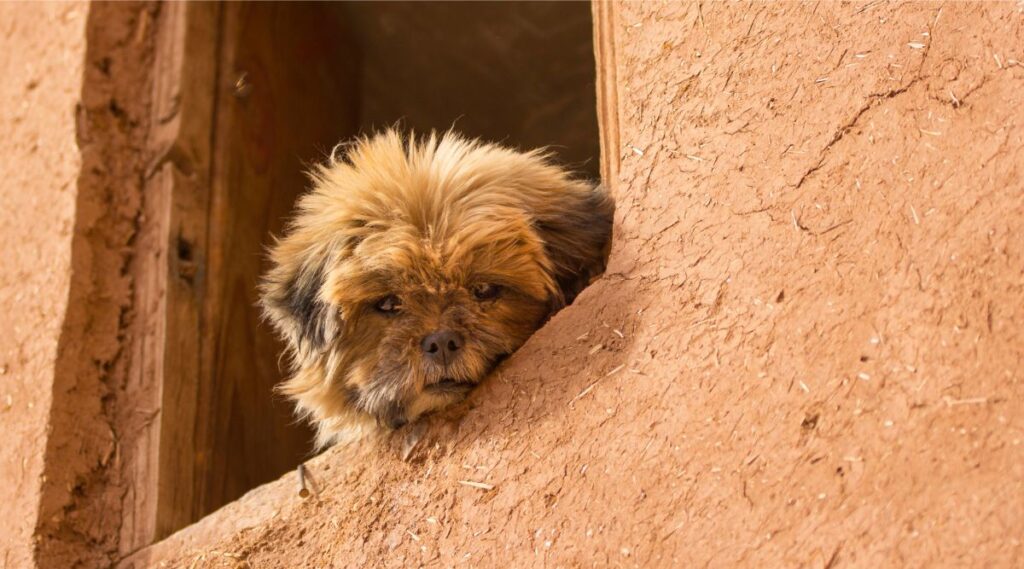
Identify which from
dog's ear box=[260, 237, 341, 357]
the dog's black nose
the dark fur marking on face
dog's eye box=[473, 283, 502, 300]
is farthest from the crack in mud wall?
dog's eye box=[473, 283, 502, 300]

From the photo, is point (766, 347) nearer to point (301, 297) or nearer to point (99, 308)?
point (301, 297)

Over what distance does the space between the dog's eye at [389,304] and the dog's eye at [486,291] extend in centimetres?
22

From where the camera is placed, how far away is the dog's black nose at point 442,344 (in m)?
3.01

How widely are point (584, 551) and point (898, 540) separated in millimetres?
751

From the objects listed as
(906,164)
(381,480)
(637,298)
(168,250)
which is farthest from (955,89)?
(168,250)

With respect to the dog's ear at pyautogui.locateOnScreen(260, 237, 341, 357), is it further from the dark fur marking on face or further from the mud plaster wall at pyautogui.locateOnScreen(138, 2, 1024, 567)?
the mud plaster wall at pyautogui.locateOnScreen(138, 2, 1024, 567)

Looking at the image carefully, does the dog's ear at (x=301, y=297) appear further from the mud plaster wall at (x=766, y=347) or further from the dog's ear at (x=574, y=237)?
the dog's ear at (x=574, y=237)

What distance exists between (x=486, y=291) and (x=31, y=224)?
6.06 ft

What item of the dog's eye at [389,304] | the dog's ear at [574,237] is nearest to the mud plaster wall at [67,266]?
the dog's eye at [389,304]

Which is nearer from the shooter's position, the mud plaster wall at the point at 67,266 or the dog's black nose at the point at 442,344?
the dog's black nose at the point at 442,344

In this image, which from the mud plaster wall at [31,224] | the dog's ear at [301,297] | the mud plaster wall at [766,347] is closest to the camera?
the mud plaster wall at [766,347]

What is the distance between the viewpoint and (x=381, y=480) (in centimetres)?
312

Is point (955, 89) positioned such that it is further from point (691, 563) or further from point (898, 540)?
point (691, 563)

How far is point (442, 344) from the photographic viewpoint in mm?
3012
